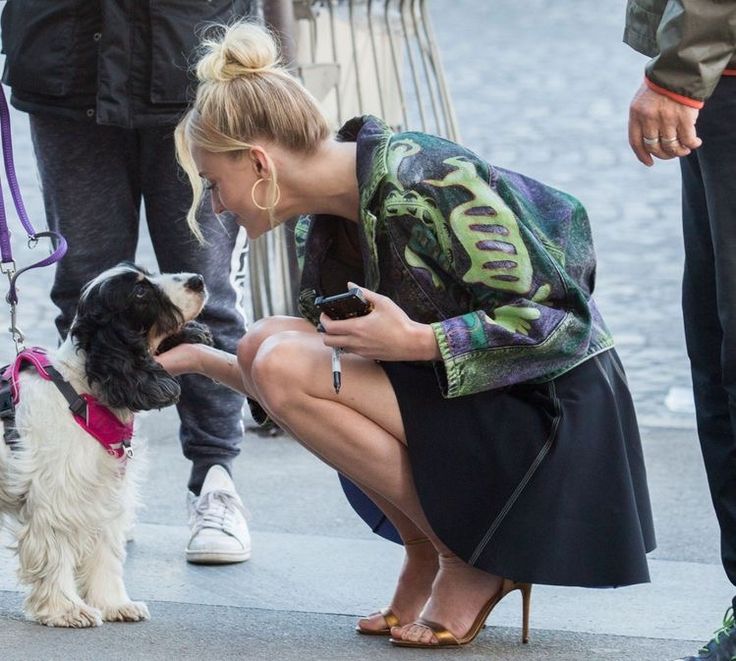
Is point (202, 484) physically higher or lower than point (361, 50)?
lower

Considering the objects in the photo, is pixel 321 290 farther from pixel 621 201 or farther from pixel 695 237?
pixel 621 201

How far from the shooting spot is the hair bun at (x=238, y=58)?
311 centimetres

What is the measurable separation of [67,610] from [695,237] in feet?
5.63

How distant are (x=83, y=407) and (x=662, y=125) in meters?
1.52

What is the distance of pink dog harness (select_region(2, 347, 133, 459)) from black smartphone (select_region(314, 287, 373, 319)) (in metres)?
0.70

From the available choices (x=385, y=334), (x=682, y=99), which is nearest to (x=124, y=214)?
(x=385, y=334)

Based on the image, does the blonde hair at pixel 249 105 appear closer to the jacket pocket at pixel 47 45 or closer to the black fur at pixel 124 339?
the black fur at pixel 124 339

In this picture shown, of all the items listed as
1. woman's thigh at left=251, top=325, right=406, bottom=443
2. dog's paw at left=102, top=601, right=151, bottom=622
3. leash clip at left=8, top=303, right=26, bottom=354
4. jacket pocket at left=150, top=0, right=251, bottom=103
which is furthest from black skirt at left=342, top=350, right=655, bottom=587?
jacket pocket at left=150, top=0, right=251, bottom=103

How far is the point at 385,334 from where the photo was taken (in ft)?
9.46

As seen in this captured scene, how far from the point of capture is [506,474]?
9.86 feet

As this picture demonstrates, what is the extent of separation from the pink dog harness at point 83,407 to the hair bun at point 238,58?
793mm

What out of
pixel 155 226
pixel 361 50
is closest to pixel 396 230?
pixel 155 226

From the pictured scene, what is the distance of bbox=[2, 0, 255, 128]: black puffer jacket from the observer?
3.77 m

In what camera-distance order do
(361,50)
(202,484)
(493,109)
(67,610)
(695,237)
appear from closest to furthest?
1. (695,237)
2. (67,610)
3. (202,484)
4. (361,50)
5. (493,109)
